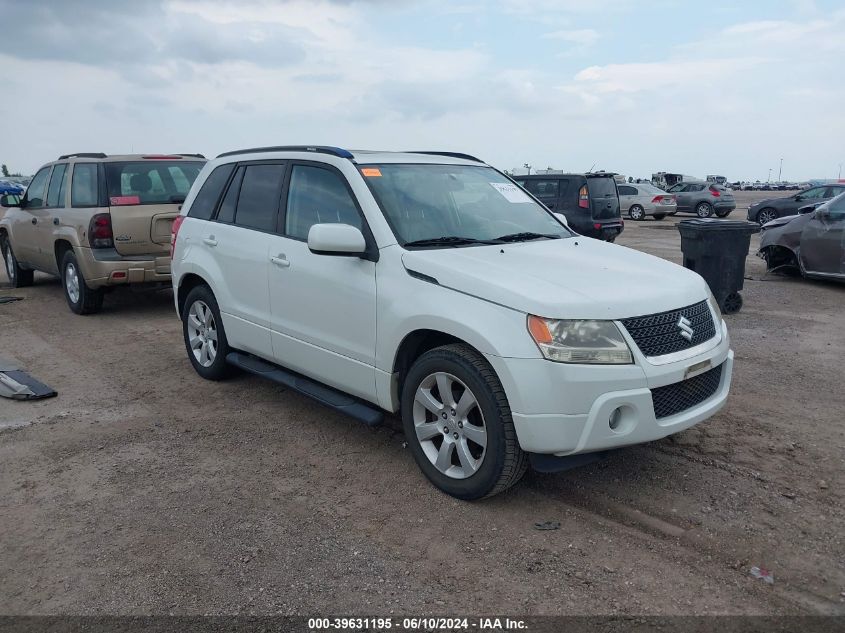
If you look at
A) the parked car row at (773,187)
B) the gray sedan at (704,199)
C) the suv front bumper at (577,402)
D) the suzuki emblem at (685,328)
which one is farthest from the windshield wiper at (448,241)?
the parked car row at (773,187)

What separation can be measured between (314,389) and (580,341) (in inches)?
78.2

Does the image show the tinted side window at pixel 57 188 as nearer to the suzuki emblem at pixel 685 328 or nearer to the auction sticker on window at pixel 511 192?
the auction sticker on window at pixel 511 192

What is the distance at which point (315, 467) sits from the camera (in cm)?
427

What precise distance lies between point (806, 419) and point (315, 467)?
11.2ft

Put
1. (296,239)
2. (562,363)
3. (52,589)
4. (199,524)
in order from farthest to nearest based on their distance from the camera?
(296,239) → (199,524) → (562,363) → (52,589)

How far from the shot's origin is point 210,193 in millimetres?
5715

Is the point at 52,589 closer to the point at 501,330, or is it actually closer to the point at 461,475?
the point at 461,475

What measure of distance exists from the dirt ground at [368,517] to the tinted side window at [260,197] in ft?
4.55

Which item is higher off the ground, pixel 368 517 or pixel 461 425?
pixel 461 425

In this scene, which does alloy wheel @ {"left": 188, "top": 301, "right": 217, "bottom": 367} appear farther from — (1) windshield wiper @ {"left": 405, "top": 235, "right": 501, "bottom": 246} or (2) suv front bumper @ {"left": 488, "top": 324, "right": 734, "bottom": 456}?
(2) suv front bumper @ {"left": 488, "top": 324, "right": 734, "bottom": 456}

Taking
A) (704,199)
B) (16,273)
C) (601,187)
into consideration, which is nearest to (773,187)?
(704,199)

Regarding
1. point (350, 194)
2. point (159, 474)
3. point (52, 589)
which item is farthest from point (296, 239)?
point (52, 589)

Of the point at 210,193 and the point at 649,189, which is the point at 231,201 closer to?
the point at 210,193

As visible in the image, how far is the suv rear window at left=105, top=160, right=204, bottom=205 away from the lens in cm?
817
